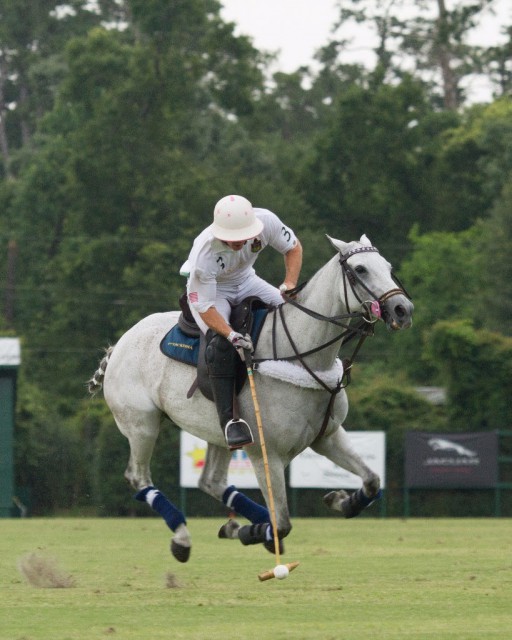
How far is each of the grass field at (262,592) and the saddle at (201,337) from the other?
1493 mm

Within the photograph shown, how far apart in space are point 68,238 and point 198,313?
42808mm

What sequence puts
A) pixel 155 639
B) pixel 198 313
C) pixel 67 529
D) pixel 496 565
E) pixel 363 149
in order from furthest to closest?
1. pixel 363 149
2. pixel 67 529
3. pixel 496 565
4. pixel 198 313
5. pixel 155 639

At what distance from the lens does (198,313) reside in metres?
10.7

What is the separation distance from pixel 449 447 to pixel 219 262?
1778 cm

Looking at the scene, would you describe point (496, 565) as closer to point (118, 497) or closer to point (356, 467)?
point (356, 467)

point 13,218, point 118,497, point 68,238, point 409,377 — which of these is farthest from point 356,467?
point 13,218

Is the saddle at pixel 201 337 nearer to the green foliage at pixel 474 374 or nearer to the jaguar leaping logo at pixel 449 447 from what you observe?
the jaguar leaping logo at pixel 449 447

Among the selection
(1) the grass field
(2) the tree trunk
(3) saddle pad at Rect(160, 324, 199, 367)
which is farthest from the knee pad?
(2) the tree trunk

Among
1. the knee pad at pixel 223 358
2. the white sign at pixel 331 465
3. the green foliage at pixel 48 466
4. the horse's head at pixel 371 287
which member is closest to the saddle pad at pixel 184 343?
the knee pad at pixel 223 358

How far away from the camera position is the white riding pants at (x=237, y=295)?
1083 centimetres

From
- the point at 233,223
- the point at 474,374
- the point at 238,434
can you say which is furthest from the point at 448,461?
the point at 233,223

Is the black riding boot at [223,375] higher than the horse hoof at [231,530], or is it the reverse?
the black riding boot at [223,375]

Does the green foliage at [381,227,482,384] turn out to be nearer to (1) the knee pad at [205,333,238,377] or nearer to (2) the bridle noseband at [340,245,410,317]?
(1) the knee pad at [205,333,238,377]

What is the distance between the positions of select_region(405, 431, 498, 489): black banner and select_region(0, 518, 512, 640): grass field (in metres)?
9.27
